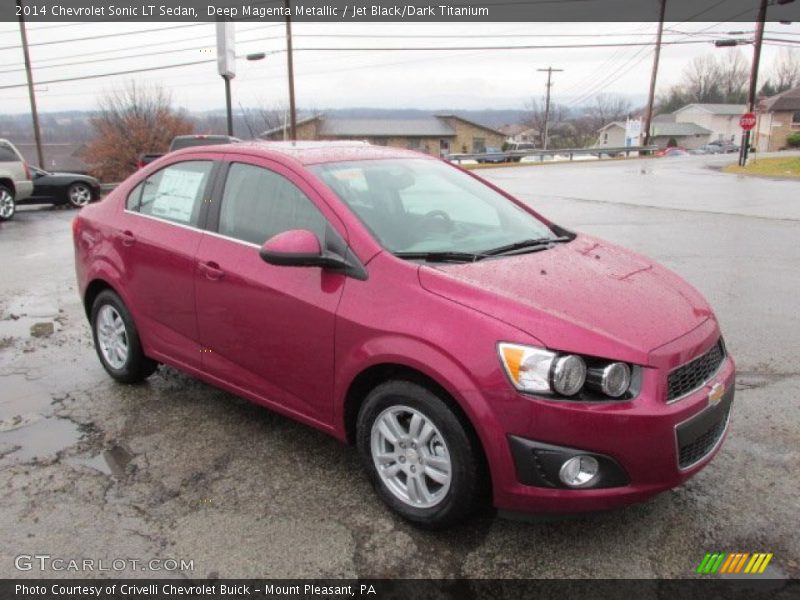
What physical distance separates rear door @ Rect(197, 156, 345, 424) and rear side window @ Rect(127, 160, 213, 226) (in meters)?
0.25

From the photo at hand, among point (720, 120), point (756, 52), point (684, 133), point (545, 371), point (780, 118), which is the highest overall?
point (756, 52)

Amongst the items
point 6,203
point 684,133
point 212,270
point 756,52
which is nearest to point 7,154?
point 6,203

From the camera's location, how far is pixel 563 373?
96.8 inches

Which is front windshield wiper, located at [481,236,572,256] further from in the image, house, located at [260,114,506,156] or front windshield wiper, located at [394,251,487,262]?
house, located at [260,114,506,156]

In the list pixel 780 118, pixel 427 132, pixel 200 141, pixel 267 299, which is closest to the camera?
pixel 267 299

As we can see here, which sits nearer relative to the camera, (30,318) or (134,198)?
(134,198)

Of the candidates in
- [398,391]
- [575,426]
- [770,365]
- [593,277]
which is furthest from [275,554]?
[770,365]

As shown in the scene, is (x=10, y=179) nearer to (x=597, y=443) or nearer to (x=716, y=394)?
(x=597, y=443)

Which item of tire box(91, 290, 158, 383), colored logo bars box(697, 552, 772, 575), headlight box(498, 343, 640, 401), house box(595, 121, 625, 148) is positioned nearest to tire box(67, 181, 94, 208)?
tire box(91, 290, 158, 383)

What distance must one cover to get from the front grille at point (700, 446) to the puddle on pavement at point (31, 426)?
127 inches

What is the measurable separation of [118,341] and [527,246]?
290 centimetres

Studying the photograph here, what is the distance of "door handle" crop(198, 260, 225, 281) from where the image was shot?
3.54m

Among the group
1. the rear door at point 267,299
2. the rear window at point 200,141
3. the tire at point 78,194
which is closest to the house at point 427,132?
the tire at point 78,194

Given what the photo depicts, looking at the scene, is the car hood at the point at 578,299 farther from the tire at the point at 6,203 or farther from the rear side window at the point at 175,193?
the tire at the point at 6,203
